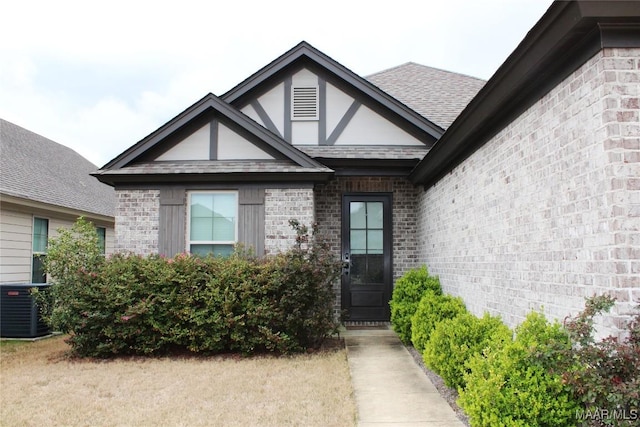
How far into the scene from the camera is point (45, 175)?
14.1 metres

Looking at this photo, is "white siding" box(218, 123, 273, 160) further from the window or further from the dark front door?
the dark front door

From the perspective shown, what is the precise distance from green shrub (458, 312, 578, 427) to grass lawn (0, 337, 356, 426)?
152 centimetres

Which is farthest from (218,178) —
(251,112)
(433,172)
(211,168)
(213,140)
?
(433,172)

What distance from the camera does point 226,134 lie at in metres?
9.73

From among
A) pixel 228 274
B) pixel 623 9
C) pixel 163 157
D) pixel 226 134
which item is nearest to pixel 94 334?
pixel 228 274

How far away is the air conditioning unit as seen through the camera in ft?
33.2

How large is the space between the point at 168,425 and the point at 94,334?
153 inches

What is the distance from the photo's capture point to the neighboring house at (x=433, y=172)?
11.8 feet

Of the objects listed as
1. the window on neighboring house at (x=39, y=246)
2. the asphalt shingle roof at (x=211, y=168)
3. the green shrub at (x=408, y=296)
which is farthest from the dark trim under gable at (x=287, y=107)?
the window on neighboring house at (x=39, y=246)

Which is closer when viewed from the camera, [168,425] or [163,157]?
[168,425]

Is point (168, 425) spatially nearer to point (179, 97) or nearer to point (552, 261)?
point (552, 261)

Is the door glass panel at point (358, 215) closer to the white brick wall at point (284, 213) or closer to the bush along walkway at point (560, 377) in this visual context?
the white brick wall at point (284, 213)

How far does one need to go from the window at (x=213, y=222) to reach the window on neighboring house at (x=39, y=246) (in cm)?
454

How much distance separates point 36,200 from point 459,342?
10.1 meters
